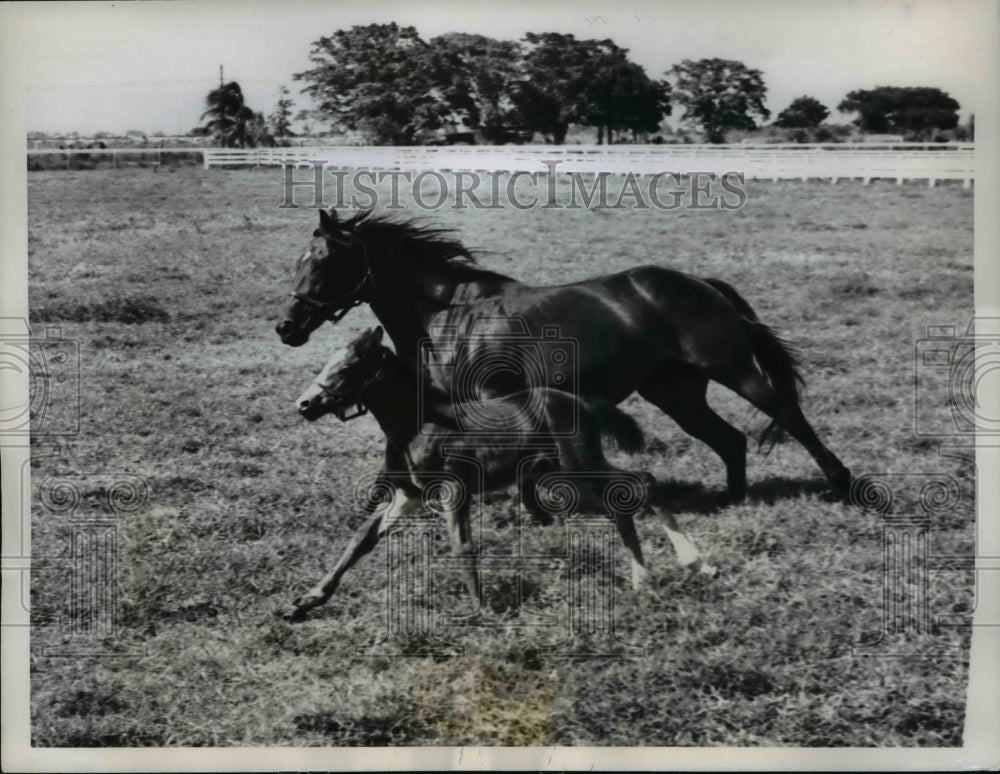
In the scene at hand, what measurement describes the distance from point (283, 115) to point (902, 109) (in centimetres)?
238

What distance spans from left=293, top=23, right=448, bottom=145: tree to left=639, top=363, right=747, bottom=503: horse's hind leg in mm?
1343

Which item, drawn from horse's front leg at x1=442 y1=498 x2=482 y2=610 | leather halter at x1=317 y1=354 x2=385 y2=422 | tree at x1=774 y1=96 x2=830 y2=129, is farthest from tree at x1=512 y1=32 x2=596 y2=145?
horse's front leg at x1=442 y1=498 x2=482 y2=610

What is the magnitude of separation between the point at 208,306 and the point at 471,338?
3.43 ft

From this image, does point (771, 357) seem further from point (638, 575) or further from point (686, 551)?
point (638, 575)

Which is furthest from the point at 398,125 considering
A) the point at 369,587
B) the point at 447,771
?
the point at 447,771

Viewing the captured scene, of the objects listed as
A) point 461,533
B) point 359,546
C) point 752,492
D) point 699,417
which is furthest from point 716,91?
point 359,546

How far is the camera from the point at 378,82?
3879mm

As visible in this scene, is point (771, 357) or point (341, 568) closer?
point (341, 568)

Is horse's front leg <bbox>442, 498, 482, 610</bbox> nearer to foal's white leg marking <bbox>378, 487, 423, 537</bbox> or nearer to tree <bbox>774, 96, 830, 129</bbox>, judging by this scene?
foal's white leg marking <bbox>378, 487, 423, 537</bbox>

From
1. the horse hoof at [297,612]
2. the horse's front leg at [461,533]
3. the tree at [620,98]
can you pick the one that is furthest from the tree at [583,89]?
the horse hoof at [297,612]

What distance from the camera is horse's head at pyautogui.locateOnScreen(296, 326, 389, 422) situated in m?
3.84

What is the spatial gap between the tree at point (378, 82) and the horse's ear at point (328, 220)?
337 millimetres

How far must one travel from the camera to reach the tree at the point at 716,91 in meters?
3.82

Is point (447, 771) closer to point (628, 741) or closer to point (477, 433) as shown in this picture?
point (628, 741)
